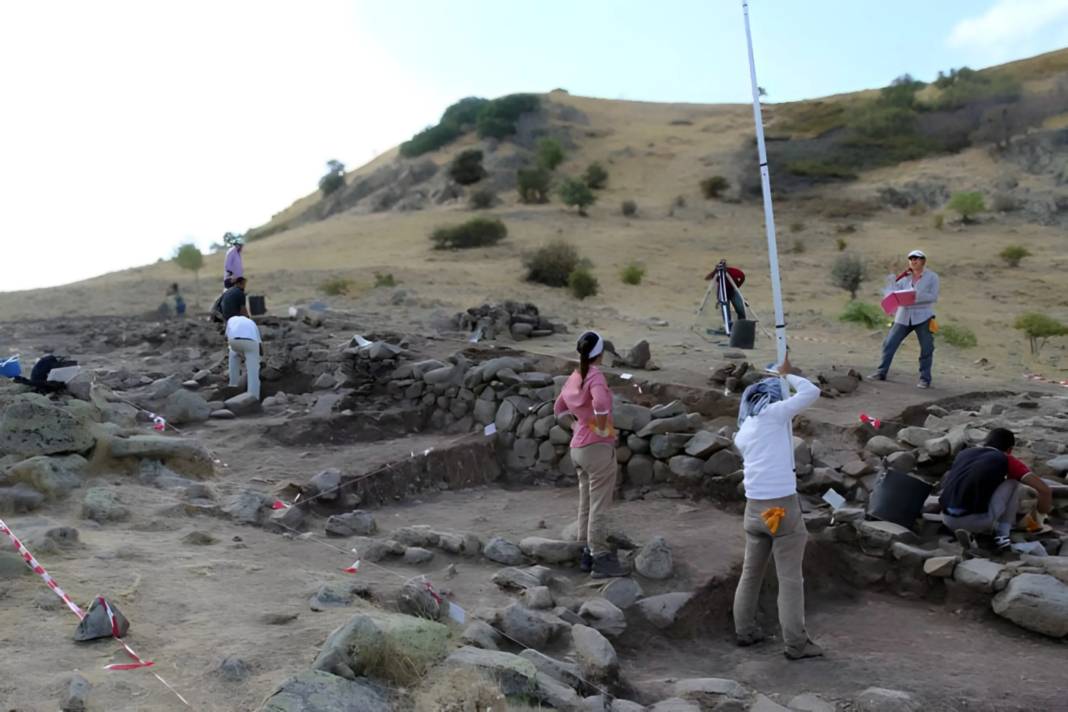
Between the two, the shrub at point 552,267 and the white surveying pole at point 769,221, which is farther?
the shrub at point 552,267

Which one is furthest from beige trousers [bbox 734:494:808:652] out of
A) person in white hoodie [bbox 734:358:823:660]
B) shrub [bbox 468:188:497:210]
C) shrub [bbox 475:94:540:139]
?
shrub [bbox 475:94:540:139]

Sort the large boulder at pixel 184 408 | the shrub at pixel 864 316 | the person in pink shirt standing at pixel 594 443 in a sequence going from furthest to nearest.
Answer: the shrub at pixel 864 316, the large boulder at pixel 184 408, the person in pink shirt standing at pixel 594 443

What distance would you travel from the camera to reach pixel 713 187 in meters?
37.9

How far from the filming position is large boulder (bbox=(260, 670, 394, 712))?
3316mm

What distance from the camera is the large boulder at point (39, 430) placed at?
21.4 feet

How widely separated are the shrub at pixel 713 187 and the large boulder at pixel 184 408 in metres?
30.6

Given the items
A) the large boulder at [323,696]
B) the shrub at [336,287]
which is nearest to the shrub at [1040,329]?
the shrub at [336,287]

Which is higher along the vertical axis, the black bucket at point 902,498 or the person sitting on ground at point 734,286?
the person sitting on ground at point 734,286

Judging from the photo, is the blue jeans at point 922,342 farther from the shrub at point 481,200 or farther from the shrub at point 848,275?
the shrub at point 481,200

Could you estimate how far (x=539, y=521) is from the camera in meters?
7.50

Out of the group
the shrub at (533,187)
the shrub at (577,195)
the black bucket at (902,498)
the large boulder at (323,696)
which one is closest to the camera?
the large boulder at (323,696)

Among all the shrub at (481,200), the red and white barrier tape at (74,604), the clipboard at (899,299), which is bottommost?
the red and white barrier tape at (74,604)

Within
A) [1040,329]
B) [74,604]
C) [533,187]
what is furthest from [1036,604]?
[533,187]

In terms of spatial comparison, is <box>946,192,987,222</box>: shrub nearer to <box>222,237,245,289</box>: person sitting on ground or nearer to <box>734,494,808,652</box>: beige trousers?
<box>222,237,245,289</box>: person sitting on ground
